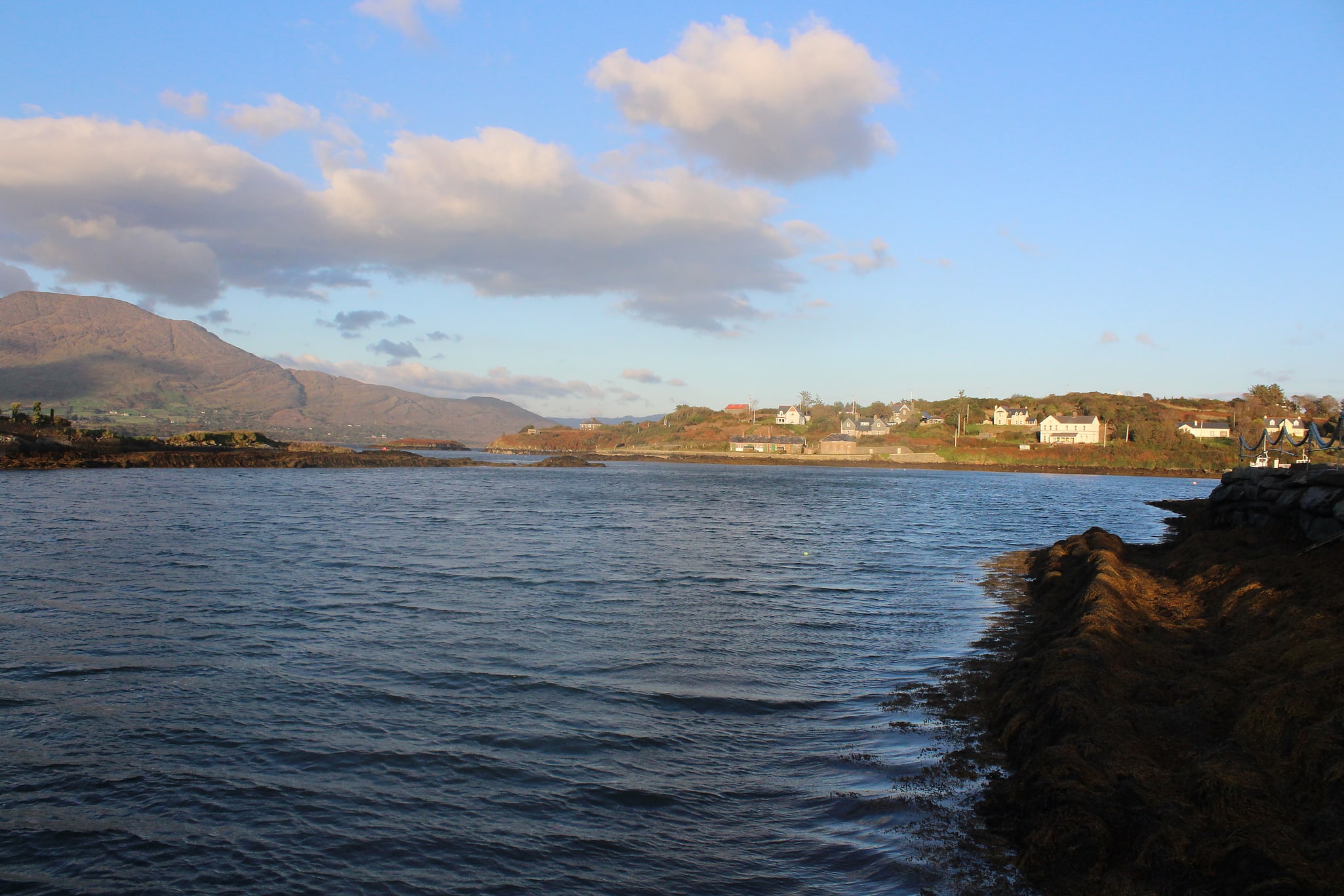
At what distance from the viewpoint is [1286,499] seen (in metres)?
14.3

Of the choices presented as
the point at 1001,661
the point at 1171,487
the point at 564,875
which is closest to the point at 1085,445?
the point at 1171,487

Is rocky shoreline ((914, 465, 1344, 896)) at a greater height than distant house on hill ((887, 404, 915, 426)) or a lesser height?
lesser

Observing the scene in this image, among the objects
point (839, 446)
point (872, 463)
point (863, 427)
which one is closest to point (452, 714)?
point (872, 463)

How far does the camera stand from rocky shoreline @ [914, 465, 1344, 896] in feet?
15.3

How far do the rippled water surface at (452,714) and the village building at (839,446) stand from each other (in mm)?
121348

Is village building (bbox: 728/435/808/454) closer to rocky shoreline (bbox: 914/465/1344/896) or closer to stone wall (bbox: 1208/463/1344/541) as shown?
stone wall (bbox: 1208/463/1344/541)

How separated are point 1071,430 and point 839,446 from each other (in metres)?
40.3

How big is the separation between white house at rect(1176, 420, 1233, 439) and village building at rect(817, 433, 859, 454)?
54.3 m

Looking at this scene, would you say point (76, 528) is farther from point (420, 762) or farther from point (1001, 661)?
point (1001, 661)

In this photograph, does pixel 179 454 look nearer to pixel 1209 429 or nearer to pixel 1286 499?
pixel 1286 499

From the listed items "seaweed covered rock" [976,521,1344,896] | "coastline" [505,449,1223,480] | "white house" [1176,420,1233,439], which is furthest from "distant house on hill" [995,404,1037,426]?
"seaweed covered rock" [976,521,1344,896]

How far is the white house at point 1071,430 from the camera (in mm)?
131375

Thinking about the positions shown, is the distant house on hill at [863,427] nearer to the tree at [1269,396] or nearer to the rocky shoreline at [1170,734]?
the tree at [1269,396]

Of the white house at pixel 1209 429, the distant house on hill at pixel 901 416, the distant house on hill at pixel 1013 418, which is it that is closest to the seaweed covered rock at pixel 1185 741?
the white house at pixel 1209 429
